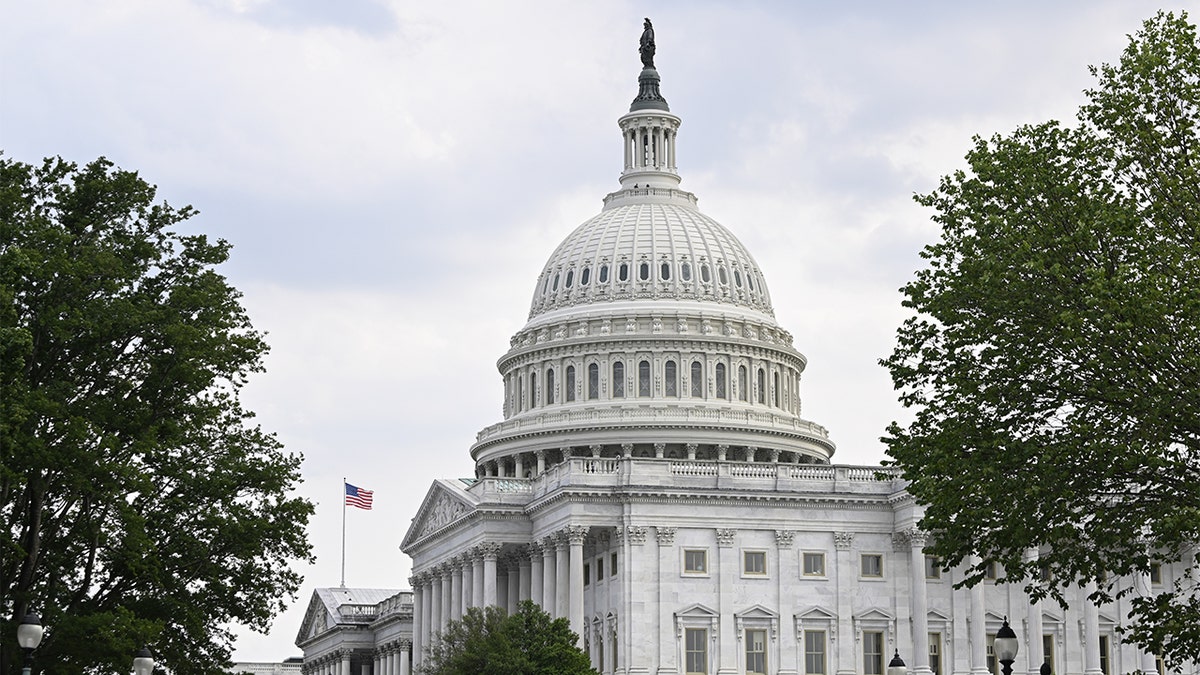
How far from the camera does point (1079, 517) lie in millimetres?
50656

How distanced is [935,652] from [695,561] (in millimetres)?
13345

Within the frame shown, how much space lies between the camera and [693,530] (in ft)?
367

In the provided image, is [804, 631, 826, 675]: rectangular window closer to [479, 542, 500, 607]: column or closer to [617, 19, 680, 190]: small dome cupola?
Answer: [479, 542, 500, 607]: column

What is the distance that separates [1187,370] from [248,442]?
88.5 ft

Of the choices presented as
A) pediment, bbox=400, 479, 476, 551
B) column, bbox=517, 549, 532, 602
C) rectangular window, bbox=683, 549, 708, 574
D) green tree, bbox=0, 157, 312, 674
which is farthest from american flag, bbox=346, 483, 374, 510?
green tree, bbox=0, 157, 312, 674

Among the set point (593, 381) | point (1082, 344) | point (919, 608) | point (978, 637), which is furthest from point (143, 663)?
point (593, 381)

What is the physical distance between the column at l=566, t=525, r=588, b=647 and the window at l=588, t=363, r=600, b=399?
32.6 metres

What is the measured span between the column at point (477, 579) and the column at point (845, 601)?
65.5ft

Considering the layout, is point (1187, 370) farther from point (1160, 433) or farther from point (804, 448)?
point (804, 448)

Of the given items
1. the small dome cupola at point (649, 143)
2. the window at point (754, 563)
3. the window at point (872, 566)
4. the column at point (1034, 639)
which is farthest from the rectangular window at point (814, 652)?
the small dome cupola at point (649, 143)

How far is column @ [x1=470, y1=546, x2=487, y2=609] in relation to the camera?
120 metres

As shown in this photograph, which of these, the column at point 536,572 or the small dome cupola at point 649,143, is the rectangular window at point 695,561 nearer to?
the column at point 536,572

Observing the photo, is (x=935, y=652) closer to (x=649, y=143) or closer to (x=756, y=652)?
(x=756, y=652)

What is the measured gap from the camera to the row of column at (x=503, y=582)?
11238 cm
